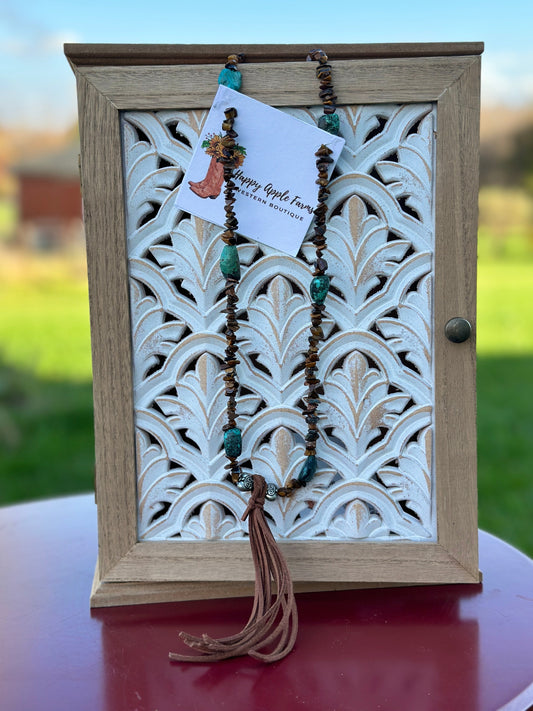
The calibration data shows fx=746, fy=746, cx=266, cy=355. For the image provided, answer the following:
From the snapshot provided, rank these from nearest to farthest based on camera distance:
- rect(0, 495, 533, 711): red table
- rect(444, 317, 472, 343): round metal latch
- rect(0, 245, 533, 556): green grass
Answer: rect(0, 495, 533, 711): red table < rect(444, 317, 472, 343): round metal latch < rect(0, 245, 533, 556): green grass

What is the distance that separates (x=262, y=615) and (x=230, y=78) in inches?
17.7

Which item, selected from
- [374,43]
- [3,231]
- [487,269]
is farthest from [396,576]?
[487,269]

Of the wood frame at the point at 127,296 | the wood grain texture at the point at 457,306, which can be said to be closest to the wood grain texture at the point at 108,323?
the wood frame at the point at 127,296

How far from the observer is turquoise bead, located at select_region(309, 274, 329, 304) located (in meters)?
0.65

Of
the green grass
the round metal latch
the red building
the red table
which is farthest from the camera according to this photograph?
the red building

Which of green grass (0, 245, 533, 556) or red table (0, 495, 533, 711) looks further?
green grass (0, 245, 533, 556)

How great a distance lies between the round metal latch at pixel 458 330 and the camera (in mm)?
652

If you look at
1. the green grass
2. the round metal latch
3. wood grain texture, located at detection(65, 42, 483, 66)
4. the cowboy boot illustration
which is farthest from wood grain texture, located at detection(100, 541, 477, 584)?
the green grass

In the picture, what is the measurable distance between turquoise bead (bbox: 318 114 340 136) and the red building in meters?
3.12

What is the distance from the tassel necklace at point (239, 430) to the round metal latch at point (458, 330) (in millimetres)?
112

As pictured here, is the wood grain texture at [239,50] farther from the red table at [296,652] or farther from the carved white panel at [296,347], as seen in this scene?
the red table at [296,652]

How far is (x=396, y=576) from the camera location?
67cm

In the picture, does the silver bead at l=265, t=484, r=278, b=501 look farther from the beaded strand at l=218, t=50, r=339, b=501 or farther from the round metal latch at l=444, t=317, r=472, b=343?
the round metal latch at l=444, t=317, r=472, b=343

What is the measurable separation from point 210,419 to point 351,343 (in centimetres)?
14
